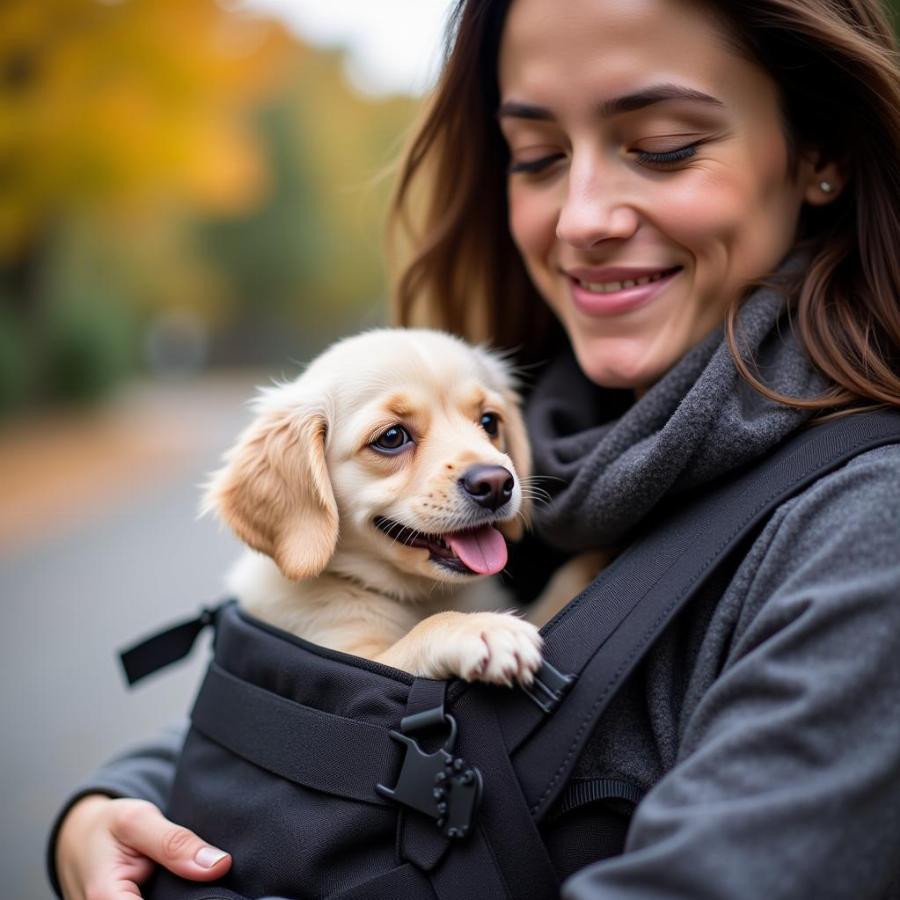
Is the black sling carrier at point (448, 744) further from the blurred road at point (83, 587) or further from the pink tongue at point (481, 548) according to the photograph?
the blurred road at point (83, 587)

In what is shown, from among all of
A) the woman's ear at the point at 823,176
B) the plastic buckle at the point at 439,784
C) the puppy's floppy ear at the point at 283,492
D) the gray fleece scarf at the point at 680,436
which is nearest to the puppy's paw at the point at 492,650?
the plastic buckle at the point at 439,784

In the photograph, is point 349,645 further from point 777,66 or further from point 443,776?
point 777,66

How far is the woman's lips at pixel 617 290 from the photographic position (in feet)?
6.76

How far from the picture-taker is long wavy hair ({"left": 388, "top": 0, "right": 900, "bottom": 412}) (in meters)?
1.83

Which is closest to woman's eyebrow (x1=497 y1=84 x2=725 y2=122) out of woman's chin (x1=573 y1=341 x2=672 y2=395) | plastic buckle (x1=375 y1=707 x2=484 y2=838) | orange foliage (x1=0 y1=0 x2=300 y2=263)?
woman's chin (x1=573 y1=341 x2=672 y2=395)

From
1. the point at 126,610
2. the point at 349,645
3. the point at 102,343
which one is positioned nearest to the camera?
the point at 349,645

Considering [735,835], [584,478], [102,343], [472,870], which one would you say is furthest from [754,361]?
[102,343]

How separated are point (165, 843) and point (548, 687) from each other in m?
0.87

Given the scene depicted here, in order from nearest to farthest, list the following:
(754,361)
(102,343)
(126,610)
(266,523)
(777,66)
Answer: (754,361) → (777,66) → (266,523) → (126,610) → (102,343)

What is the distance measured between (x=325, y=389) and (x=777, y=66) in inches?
50.8

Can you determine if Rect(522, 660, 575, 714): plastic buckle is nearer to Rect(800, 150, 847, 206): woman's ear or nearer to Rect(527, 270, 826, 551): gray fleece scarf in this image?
Rect(527, 270, 826, 551): gray fleece scarf

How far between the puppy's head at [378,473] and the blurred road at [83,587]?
2.86m

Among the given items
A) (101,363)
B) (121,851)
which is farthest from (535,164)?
(101,363)

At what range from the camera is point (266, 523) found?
7.59 ft
